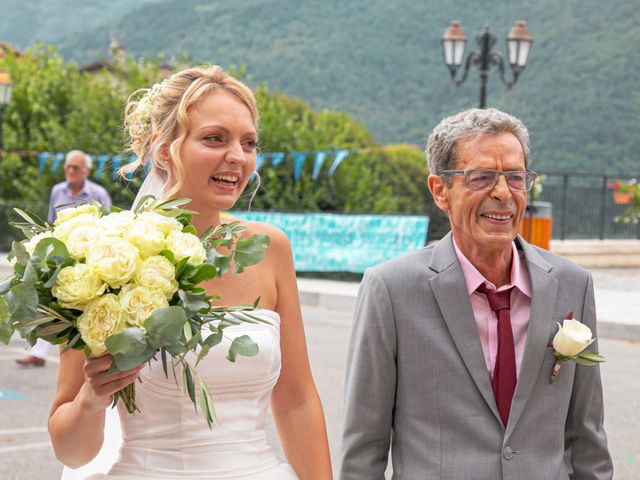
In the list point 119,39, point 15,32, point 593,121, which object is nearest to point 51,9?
point 15,32

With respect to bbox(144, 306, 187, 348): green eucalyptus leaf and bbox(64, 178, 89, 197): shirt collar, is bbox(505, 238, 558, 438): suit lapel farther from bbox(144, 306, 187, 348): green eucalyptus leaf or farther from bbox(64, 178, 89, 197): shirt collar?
bbox(64, 178, 89, 197): shirt collar

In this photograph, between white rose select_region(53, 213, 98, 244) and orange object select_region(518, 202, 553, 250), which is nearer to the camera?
white rose select_region(53, 213, 98, 244)

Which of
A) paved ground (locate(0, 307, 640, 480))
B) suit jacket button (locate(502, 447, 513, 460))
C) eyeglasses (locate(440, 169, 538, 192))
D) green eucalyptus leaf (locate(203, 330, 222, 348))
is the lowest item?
paved ground (locate(0, 307, 640, 480))

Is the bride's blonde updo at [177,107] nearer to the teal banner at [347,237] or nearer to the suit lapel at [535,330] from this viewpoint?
the suit lapel at [535,330]

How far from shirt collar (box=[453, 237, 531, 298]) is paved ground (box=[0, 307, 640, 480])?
375 centimetres

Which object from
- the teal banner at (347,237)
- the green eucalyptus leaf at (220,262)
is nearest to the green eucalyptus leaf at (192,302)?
the green eucalyptus leaf at (220,262)

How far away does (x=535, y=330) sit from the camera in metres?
2.96

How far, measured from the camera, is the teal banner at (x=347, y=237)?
57.4 ft

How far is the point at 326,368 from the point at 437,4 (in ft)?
258

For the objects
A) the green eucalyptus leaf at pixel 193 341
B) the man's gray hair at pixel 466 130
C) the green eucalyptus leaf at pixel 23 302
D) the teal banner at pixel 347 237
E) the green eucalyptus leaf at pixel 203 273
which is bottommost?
the teal banner at pixel 347 237

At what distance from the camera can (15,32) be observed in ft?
430

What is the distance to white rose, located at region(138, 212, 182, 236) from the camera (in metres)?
2.60

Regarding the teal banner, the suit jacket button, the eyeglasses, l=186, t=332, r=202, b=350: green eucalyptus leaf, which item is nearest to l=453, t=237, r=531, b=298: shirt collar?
the eyeglasses

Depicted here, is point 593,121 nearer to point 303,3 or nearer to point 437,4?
point 437,4
